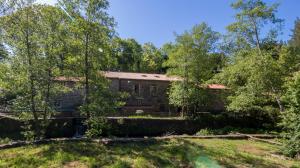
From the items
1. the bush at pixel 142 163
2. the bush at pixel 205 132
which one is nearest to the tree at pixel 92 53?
the bush at pixel 142 163

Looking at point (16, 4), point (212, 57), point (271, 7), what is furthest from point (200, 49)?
point (16, 4)

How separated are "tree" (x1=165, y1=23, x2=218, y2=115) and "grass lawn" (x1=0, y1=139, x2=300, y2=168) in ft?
37.7

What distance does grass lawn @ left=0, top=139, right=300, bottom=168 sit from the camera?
939 cm

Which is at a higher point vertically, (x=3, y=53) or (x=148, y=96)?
(x=3, y=53)

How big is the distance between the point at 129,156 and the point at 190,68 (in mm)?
15662

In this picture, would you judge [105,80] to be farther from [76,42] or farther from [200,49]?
[200,49]

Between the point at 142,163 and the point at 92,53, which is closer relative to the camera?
the point at 142,163

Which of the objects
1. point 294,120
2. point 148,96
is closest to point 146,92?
point 148,96

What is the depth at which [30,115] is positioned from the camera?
12484mm

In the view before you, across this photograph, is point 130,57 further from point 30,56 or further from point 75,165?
point 75,165

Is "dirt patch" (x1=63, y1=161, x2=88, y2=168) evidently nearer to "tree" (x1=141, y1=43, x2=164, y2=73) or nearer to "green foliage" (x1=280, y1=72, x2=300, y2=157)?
"green foliage" (x1=280, y1=72, x2=300, y2=157)

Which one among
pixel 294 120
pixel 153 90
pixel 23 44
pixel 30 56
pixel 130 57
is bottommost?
pixel 294 120

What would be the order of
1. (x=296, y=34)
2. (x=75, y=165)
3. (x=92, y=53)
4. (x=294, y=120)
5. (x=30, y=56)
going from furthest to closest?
(x=296, y=34) < (x=92, y=53) < (x=30, y=56) < (x=294, y=120) < (x=75, y=165)

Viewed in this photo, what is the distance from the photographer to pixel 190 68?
81.2 ft
